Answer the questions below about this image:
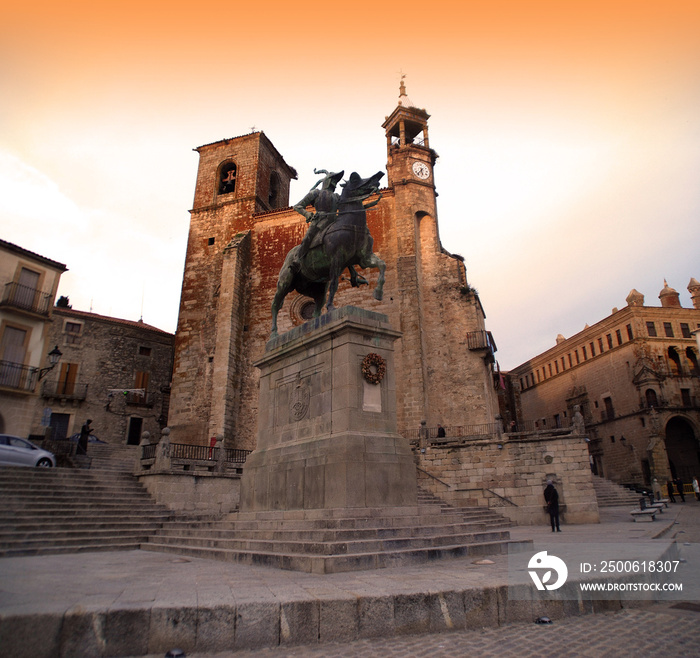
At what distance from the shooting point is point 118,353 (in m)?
30.8

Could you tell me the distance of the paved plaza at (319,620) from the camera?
3.03 meters

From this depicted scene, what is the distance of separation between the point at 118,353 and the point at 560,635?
3159cm

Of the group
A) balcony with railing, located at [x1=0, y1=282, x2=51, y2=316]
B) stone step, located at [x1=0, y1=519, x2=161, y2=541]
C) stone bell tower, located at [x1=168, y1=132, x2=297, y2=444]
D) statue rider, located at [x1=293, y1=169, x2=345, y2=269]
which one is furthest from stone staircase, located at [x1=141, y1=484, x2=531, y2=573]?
balcony with railing, located at [x1=0, y1=282, x2=51, y2=316]

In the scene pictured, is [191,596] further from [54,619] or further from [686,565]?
[686,565]

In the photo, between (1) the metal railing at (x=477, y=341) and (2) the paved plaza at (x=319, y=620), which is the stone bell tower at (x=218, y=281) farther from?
(2) the paved plaza at (x=319, y=620)

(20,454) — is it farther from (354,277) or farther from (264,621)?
(264,621)

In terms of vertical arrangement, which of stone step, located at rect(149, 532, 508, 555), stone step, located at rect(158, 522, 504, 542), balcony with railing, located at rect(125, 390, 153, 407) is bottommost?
stone step, located at rect(149, 532, 508, 555)

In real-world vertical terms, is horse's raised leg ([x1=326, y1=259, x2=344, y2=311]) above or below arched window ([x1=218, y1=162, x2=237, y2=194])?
below

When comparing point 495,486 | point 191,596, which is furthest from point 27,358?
point 191,596

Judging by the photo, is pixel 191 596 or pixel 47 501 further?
pixel 47 501

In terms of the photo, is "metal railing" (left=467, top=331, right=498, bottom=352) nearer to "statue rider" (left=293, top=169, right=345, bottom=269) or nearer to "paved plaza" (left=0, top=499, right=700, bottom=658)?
"statue rider" (left=293, top=169, right=345, bottom=269)

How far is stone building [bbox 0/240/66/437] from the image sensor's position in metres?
19.5

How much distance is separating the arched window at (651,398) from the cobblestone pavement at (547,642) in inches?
1347

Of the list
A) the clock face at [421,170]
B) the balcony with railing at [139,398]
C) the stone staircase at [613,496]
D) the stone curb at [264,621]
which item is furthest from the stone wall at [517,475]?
the balcony with railing at [139,398]
